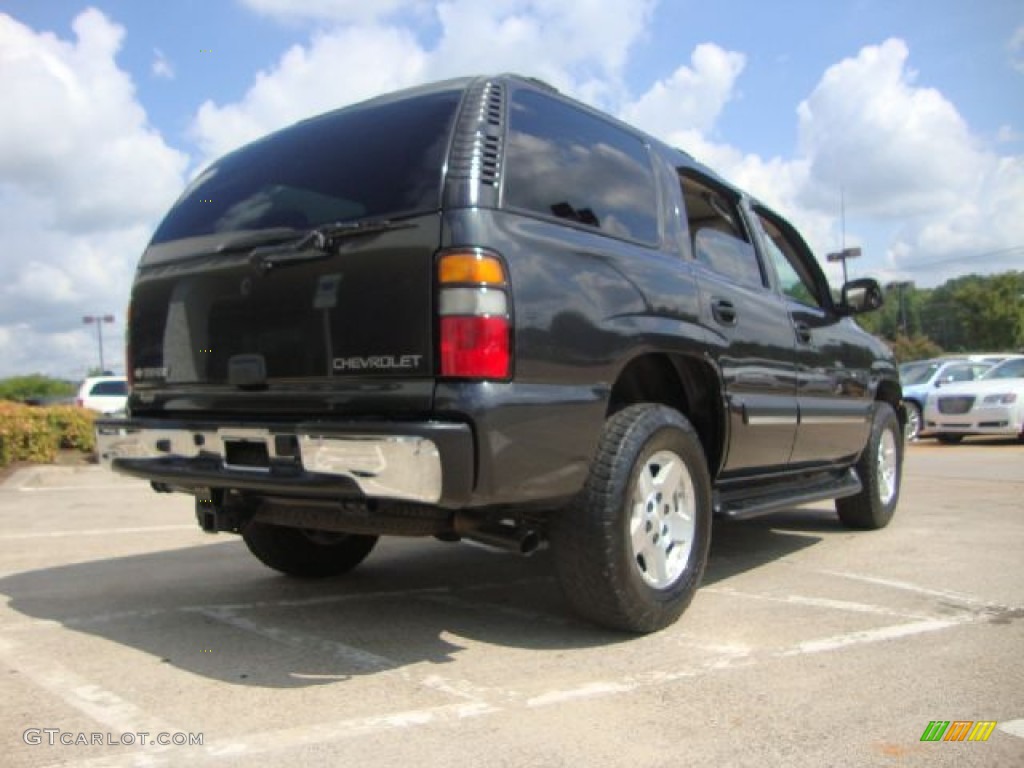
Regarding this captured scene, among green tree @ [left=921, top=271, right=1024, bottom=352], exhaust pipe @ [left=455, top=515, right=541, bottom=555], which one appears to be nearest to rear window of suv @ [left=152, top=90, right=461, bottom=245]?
exhaust pipe @ [left=455, top=515, right=541, bottom=555]

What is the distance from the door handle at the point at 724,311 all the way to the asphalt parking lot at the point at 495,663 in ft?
4.11

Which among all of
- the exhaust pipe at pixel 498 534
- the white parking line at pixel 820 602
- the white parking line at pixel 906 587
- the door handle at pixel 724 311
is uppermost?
the door handle at pixel 724 311

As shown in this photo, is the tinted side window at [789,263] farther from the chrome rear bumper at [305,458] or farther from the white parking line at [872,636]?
the chrome rear bumper at [305,458]

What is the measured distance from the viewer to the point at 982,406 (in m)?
14.4

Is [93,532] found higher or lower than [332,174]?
lower

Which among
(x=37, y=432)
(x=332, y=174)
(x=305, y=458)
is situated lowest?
(x=37, y=432)

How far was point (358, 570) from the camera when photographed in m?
4.82

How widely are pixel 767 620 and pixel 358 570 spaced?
2189mm

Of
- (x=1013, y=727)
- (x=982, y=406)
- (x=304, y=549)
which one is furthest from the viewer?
(x=982, y=406)

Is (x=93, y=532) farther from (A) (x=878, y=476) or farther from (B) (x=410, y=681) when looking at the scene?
(A) (x=878, y=476)

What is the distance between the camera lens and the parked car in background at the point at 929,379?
52.1 feet

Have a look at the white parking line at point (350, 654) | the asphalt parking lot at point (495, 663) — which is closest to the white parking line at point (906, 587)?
the asphalt parking lot at point (495, 663)

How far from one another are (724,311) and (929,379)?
562 inches

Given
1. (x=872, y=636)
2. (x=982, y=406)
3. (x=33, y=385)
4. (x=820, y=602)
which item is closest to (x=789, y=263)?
(x=820, y=602)
